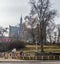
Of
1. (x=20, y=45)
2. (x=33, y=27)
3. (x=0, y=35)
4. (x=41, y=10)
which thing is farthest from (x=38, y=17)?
(x=0, y=35)

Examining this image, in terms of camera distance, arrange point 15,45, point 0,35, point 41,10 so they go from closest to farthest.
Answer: point 41,10
point 15,45
point 0,35

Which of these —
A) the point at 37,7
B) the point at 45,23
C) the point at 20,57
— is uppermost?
the point at 37,7

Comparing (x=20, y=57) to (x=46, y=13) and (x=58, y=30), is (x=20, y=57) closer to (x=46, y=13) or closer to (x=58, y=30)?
(x=46, y=13)

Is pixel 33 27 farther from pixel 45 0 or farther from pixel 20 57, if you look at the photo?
pixel 20 57

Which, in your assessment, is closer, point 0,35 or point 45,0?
point 45,0

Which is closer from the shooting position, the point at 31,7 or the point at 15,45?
the point at 31,7

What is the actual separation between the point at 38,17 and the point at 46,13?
236 centimetres

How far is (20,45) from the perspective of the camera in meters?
75.4

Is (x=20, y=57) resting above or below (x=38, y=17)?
below

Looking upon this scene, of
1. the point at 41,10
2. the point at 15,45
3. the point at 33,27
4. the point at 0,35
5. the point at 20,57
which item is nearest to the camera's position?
the point at 20,57

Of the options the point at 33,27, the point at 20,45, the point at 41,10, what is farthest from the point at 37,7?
the point at 33,27

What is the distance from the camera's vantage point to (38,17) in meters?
62.2

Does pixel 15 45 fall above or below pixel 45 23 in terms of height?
below

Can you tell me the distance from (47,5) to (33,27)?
983 inches
